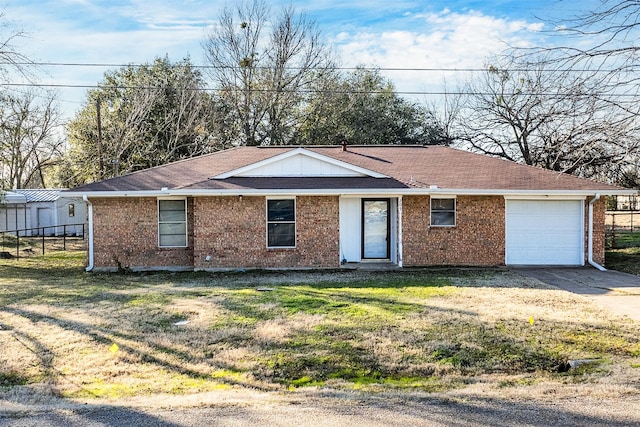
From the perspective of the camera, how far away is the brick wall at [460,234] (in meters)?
15.2

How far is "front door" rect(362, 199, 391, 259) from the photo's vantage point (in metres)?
15.9

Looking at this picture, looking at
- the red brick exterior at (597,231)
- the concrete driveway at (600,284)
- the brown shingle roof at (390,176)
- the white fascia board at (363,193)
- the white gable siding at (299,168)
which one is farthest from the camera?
the white gable siding at (299,168)

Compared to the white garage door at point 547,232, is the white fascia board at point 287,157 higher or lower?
higher

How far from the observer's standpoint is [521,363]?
627cm

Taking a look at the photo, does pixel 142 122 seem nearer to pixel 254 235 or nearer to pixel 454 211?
pixel 254 235

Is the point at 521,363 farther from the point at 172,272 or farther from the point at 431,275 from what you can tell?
the point at 172,272

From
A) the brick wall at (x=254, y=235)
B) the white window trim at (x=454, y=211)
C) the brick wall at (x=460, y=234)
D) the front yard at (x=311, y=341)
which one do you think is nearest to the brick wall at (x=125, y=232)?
the brick wall at (x=254, y=235)

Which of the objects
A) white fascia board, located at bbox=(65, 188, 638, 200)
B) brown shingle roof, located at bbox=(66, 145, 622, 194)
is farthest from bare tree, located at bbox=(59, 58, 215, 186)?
white fascia board, located at bbox=(65, 188, 638, 200)

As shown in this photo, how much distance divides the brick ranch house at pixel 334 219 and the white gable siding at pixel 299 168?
30mm

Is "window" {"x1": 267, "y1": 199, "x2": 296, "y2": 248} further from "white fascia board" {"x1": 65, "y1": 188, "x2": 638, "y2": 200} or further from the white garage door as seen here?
the white garage door

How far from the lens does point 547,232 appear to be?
15.7 metres

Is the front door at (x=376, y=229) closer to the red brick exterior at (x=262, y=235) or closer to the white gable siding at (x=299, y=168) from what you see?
the red brick exterior at (x=262, y=235)

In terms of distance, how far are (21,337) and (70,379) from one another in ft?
7.46

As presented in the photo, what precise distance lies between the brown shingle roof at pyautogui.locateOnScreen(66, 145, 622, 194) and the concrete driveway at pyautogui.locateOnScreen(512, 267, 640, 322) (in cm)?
228
